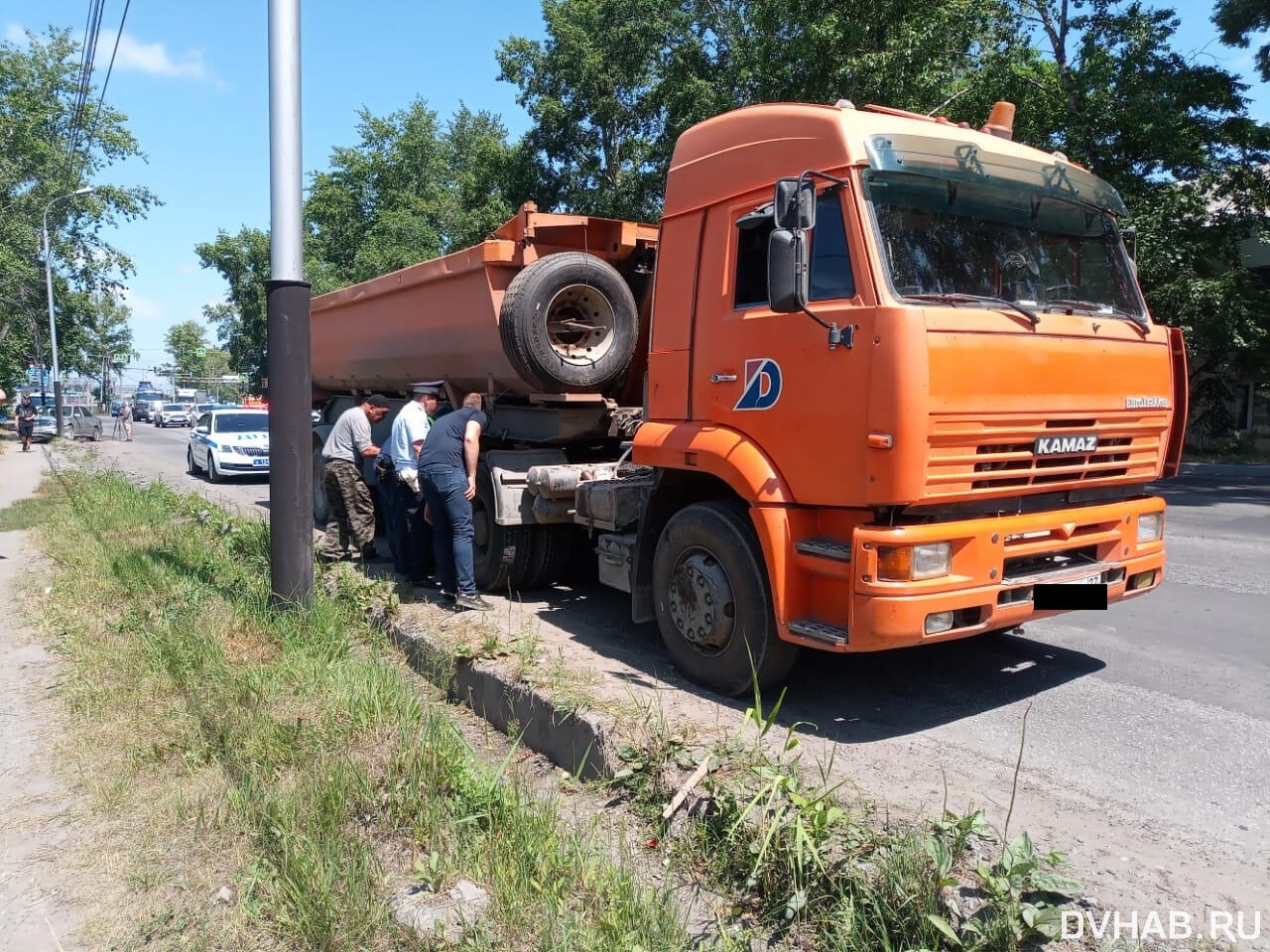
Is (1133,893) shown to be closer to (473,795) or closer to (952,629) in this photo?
(952,629)

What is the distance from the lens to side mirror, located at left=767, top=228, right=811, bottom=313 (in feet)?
13.5

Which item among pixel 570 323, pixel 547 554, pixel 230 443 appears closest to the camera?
pixel 570 323

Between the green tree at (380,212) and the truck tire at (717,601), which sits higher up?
the green tree at (380,212)

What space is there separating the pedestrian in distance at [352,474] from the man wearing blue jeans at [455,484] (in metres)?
2.16

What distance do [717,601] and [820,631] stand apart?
2.33ft

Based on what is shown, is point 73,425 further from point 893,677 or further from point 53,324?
point 893,677

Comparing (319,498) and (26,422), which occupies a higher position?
(26,422)

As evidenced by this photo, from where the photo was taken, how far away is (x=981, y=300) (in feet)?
13.7

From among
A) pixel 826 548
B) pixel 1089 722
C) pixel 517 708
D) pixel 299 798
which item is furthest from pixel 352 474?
pixel 1089 722

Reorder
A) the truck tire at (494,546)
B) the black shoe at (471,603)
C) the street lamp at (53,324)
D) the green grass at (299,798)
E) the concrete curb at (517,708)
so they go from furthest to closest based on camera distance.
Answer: the street lamp at (53,324)
the truck tire at (494,546)
the black shoe at (471,603)
the concrete curb at (517,708)
the green grass at (299,798)

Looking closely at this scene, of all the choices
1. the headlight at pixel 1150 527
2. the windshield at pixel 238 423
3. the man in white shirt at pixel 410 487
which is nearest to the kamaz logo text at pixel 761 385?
the headlight at pixel 1150 527

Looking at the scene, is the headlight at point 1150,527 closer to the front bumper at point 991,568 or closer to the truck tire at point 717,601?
the front bumper at point 991,568

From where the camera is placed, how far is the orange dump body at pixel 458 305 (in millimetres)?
6660

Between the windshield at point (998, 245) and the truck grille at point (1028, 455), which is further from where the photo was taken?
the windshield at point (998, 245)
